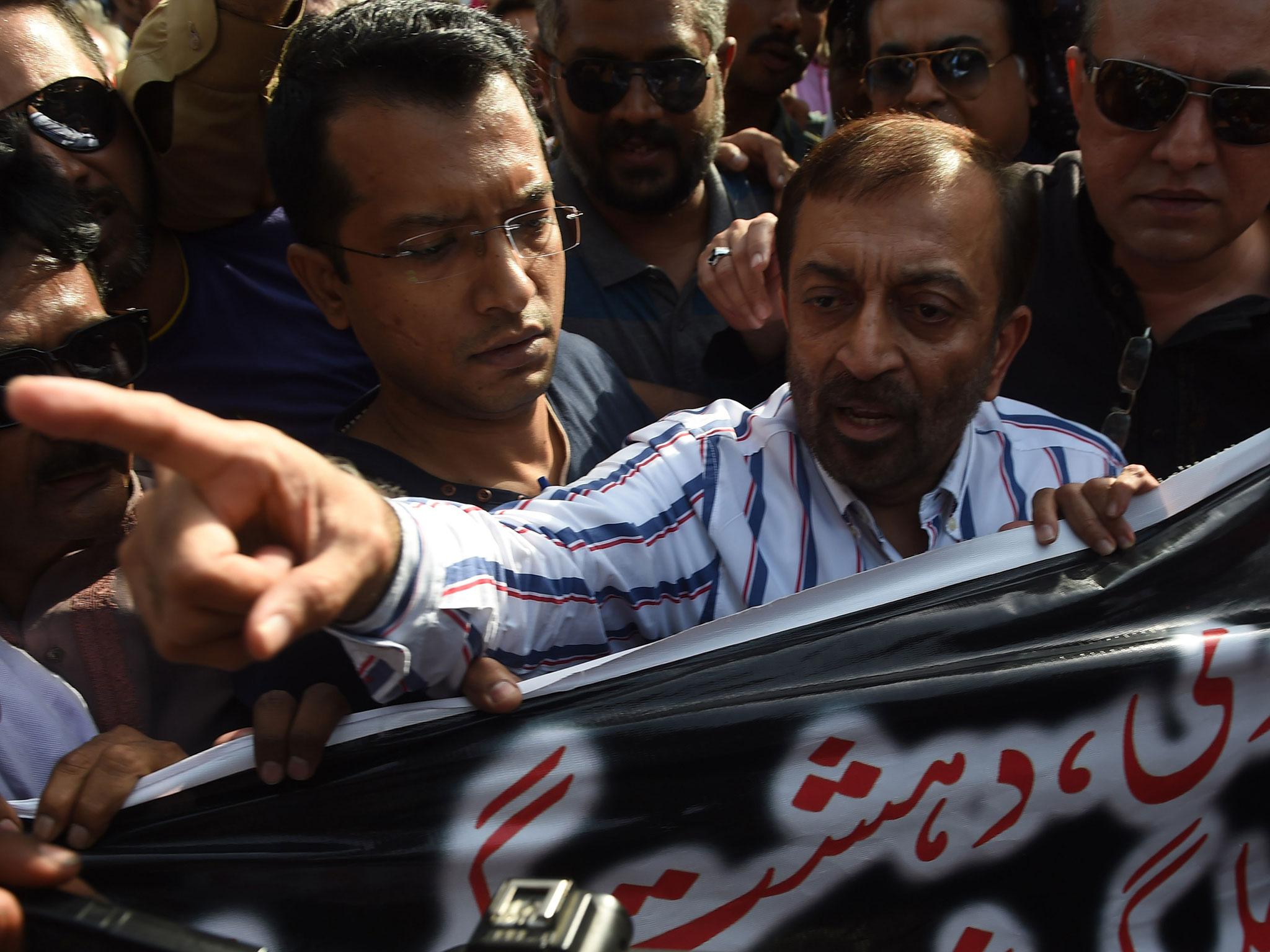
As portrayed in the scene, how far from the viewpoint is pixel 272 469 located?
3.93 ft

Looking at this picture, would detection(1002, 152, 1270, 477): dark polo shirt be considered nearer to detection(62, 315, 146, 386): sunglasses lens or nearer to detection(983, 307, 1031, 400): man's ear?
detection(983, 307, 1031, 400): man's ear

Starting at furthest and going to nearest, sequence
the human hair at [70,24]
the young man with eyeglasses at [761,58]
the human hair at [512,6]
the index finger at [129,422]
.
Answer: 1. the human hair at [512,6]
2. the young man with eyeglasses at [761,58]
3. the human hair at [70,24]
4. the index finger at [129,422]

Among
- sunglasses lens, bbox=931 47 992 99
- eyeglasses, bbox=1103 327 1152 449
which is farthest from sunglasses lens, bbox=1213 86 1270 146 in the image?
sunglasses lens, bbox=931 47 992 99

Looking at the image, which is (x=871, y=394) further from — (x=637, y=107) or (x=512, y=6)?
(x=512, y=6)

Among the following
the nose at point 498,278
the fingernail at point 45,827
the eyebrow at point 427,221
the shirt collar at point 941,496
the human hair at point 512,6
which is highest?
the human hair at point 512,6

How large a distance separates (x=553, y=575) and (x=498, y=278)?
0.67 metres

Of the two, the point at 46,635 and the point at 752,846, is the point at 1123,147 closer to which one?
the point at 752,846

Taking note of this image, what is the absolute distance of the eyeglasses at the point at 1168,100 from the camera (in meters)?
2.40

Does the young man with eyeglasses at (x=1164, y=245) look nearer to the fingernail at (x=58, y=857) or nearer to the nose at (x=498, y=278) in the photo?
the nose at (x=498, y=278)

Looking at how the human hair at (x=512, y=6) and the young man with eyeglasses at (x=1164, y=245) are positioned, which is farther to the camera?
the human hair at (x=512, y=6)

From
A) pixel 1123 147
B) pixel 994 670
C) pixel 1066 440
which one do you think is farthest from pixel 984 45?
pixel 994 670

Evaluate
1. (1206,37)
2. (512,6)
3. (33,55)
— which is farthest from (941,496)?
(512,6)

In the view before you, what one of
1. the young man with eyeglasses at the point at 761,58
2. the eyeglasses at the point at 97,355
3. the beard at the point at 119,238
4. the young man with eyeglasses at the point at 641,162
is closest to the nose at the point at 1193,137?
the young man with eyeglasses at the point at 641,162

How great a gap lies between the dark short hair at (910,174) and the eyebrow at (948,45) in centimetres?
94
